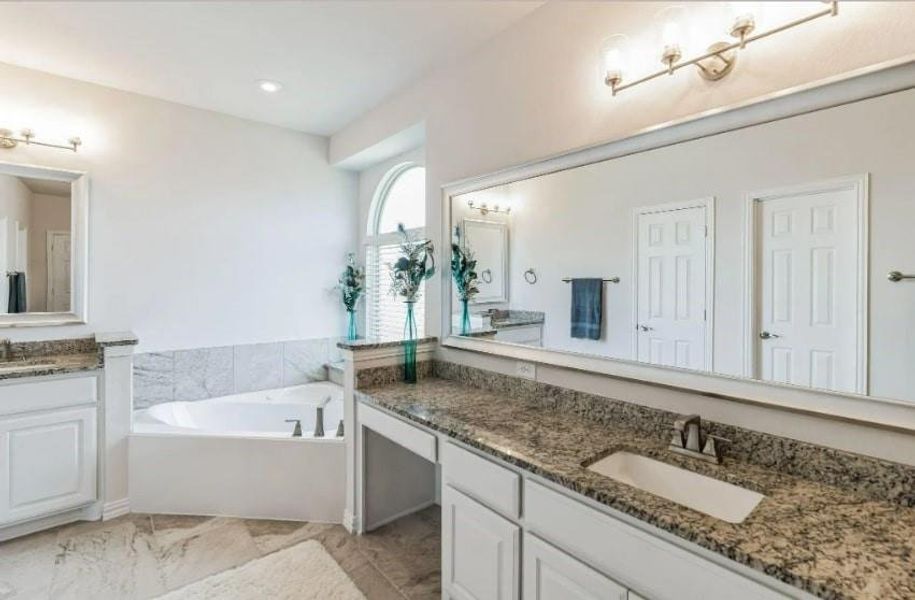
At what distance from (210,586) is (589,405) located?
1.90 metres

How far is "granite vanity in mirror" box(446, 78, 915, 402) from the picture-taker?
117cm

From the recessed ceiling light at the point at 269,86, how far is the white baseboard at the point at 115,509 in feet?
8.93

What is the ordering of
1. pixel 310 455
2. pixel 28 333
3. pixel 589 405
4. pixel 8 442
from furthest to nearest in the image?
pixel 28 333
pixel 310 455
pixel 8 442
pixel 589 405

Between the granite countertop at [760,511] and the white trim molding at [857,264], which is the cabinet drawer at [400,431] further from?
the white trim molding at [857,264]

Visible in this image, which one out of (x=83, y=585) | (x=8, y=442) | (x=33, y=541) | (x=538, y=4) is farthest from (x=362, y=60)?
(x=33, y=541)

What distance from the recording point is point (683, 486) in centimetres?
140

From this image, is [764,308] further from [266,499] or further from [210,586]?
[266,499]

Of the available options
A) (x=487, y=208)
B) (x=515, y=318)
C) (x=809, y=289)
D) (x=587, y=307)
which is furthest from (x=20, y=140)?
(x=809, y=289)

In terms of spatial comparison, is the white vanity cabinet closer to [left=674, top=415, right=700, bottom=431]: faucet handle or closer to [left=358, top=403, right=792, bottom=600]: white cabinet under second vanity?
[left=358, top=403, right=792, bottom=600]: white cabinet under second vanity

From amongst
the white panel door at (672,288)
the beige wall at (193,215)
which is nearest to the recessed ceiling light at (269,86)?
the beige wall at (193,215)

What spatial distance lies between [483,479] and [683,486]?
25.6 inches

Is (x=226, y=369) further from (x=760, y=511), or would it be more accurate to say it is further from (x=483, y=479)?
(x=760, y=511)

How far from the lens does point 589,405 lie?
1.86 metres

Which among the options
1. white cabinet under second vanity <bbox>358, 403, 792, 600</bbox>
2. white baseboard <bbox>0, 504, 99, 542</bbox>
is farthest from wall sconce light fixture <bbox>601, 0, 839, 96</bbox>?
white baseboard <bbox>0, 504, 99, 542</bbox>
